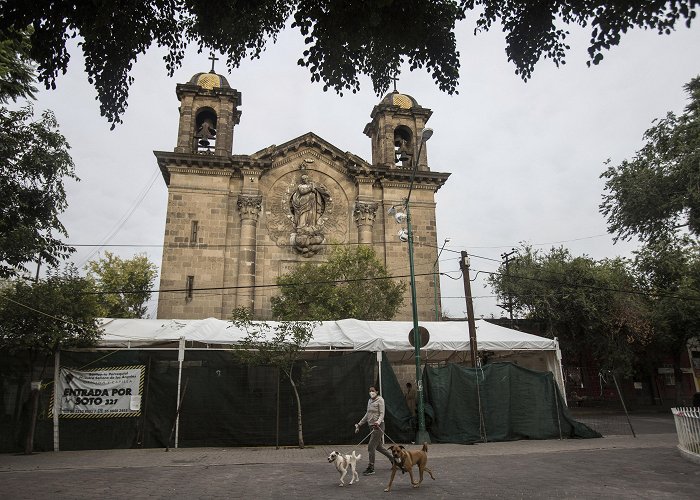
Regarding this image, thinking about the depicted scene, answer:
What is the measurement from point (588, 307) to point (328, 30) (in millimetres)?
28556

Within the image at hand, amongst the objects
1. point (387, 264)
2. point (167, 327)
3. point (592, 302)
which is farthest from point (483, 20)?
point (592, 302)

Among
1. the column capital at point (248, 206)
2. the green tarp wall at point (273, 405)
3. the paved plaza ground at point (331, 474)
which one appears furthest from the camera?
the column capital at point (248, 206)

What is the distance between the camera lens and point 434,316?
26.5 m

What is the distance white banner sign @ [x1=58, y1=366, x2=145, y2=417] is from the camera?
1368 centimetres

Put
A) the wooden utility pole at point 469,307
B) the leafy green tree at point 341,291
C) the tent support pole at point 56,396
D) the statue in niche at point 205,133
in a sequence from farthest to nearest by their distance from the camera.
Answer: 1. the statue in niche at point 205,133
2. the leafy green tree at point 341,291
3. the wooden utility pole at point 469,307
4. the tent support pole at point 56,396

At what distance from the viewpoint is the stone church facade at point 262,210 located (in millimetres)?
25219

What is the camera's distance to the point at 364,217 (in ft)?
90.8

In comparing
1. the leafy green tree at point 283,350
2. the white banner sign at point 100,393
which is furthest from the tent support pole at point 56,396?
the leafy green tree at point 283,350

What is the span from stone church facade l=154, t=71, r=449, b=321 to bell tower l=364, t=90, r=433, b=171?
15cm

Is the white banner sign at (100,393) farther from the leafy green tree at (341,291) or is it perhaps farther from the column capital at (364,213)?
the column capital at (364,213)

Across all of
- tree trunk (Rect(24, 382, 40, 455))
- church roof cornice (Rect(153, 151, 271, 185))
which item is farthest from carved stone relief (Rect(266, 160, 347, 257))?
tree trunk (Rect(24, 382, 40, 455))

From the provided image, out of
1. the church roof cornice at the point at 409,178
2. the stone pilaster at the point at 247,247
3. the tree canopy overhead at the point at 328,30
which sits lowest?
the tree canopy overhead at the point at 328,30

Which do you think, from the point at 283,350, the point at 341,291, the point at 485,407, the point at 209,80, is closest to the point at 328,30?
the point at 283,350

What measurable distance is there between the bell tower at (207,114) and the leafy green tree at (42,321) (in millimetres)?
14767
